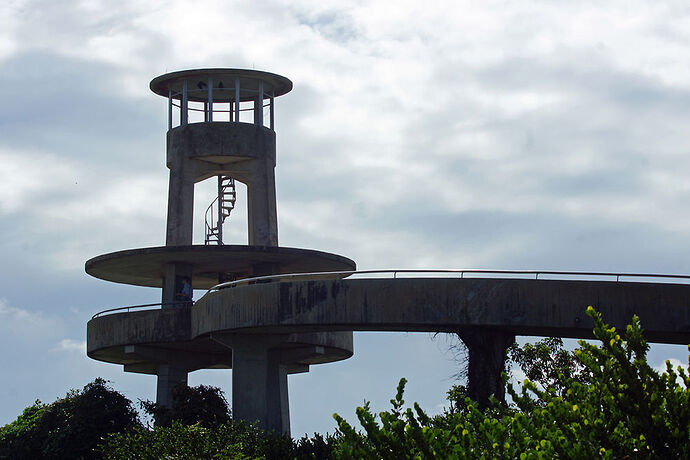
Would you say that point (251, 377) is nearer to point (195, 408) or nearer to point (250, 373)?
point (250, 373)

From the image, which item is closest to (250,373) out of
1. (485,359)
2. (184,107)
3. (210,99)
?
(485,359)

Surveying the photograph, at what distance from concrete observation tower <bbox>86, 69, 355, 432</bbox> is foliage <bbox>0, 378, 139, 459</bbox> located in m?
2.57

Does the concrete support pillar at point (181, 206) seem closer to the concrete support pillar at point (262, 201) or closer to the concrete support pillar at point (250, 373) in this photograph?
the concrete support pillar at point (262, 201)

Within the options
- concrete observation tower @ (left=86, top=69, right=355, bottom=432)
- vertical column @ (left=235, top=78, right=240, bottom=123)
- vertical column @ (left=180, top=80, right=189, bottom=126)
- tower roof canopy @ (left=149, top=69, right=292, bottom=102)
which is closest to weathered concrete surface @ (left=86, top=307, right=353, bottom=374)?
concrete observation tower @ (left=86, top=69, right=355, bottom=432)

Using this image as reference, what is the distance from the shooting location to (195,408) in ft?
136

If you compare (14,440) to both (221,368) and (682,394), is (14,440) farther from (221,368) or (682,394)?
(682,394)

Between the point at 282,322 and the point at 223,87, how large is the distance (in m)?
18.3

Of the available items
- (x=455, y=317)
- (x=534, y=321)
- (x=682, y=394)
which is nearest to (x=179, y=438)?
(x=455, y=317)

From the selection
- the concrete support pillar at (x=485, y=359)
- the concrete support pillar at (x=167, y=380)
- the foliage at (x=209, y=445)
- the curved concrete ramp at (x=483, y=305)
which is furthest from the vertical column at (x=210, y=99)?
the concrete support pillar at (x=485, y=359)

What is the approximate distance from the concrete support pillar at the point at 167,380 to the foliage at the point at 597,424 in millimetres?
34666

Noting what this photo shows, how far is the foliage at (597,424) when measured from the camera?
13.0 metres

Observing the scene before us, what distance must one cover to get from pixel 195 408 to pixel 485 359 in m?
13.9

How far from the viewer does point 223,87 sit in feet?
161

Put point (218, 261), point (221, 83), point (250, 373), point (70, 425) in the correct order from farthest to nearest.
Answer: point (221, 83) < point (218, 261) < point (70, 425) < point (250, 373)
